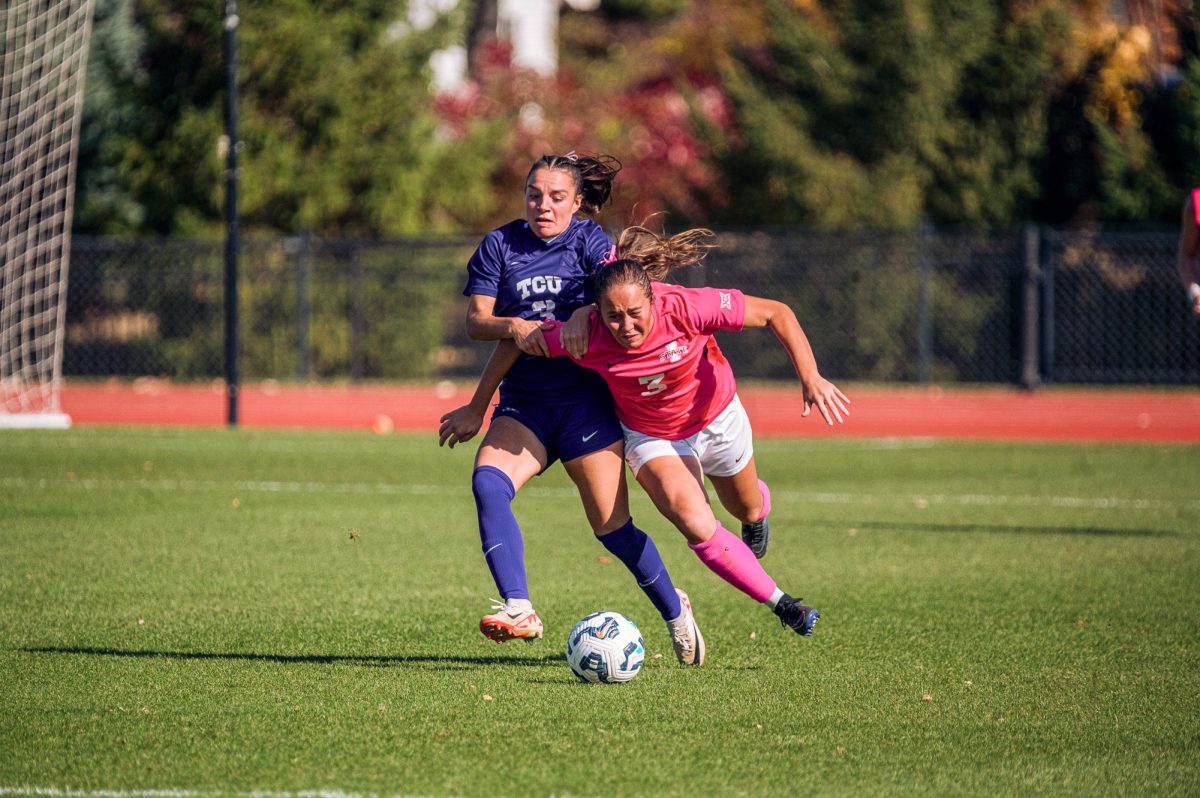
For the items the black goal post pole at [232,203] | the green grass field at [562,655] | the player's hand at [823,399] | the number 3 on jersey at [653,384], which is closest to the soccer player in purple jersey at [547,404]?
the number 3 on jersey at [653,384]

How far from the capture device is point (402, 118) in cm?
2595

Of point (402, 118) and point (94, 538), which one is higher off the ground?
point (402, 118)

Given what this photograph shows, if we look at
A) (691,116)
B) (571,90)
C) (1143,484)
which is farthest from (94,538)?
(571,90)

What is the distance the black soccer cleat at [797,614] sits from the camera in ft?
20.0

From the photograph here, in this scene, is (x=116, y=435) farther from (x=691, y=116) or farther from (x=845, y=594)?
(x=691, y=116)

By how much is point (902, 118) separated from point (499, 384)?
2051cm

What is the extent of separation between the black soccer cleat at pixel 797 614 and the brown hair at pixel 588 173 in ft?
6.29

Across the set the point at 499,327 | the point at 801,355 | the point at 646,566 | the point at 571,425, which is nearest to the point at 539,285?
the point at 499,327

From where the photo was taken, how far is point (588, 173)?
6.46m

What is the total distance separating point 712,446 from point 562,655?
43.8 inches

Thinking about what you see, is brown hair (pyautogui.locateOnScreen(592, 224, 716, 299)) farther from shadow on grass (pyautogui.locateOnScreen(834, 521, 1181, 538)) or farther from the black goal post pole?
the black goal post pole

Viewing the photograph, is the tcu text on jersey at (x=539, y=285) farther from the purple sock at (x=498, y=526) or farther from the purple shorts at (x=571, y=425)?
the purple sock at (x=498, y=526)

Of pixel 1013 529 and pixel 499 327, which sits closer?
pixel 499 327

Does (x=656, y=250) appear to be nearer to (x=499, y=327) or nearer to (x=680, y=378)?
(x=680, y=378)
